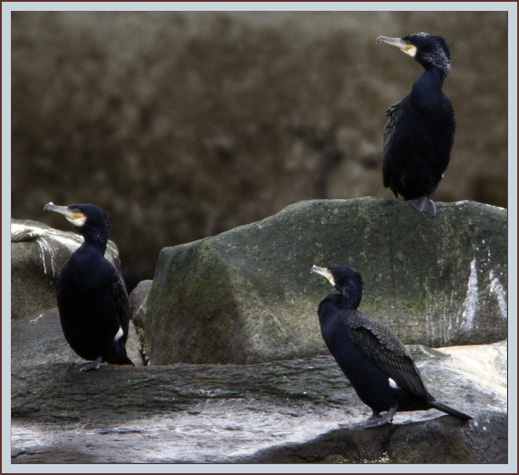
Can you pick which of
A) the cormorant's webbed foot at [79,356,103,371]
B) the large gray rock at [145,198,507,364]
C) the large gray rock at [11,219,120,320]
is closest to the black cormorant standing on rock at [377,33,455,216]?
the large gray rock at [145,198,507,364]

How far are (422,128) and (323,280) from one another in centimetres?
116

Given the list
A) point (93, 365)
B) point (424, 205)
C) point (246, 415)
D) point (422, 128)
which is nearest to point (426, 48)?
point (422, 128)

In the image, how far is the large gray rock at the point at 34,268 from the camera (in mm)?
7738

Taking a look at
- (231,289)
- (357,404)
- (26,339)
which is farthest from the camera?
(26,339)

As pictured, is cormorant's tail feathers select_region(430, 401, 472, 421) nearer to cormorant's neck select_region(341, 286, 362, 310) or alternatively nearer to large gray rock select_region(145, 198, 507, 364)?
cormorant's neck select_region(341, 286, 362, 310)

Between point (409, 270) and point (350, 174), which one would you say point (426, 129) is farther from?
point (350, 174)

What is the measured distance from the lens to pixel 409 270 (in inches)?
244

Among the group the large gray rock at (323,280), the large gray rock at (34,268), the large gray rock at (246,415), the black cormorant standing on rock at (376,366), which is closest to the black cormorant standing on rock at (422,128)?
the large gray rock at (323,280)

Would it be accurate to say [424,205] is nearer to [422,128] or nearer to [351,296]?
[422,128]

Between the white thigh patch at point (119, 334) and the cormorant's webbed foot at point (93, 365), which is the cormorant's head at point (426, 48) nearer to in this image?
the white thigh patch at point (119, 334)

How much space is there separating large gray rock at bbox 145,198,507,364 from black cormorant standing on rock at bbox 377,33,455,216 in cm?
21

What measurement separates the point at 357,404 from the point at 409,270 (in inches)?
45.2

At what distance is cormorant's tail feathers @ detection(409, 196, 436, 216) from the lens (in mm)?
6395

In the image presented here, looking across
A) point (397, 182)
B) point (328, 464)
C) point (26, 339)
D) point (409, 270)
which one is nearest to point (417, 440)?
point (328, 464)
